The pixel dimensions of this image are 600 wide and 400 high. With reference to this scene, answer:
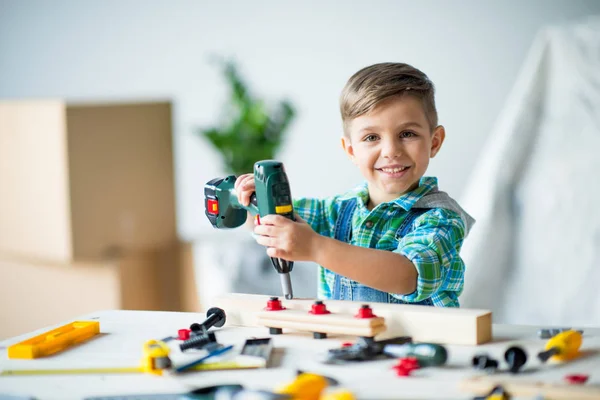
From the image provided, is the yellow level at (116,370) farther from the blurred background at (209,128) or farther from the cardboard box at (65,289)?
the cardboard box at (65,289)

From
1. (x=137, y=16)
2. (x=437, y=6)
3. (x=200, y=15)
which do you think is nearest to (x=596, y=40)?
(x=437, y=6)

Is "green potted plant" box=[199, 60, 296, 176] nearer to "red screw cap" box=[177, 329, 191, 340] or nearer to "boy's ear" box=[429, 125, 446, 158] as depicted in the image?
"boy's ear" box=[429, 125, 446, 158]

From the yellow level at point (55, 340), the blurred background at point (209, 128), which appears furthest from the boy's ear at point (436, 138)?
the blurred background at point (209, 128)

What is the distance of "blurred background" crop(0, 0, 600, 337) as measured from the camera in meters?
2.66

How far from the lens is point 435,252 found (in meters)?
1.31

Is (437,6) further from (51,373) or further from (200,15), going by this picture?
(51,373)

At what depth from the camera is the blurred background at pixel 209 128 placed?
2.66 metres

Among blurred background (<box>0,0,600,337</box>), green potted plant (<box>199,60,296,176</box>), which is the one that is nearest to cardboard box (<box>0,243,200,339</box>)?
blurred background (<box>0,0,600,337</box>)

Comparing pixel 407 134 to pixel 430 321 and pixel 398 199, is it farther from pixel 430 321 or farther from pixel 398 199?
pixel 430 321

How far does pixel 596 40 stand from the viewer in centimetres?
262

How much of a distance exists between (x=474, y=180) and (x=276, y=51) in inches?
42.4

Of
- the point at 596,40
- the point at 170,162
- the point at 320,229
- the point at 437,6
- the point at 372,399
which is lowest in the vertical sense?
the point at 372,399

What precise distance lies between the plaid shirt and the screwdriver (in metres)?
0.28

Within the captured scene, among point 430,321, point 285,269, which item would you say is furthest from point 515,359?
point 285,269
